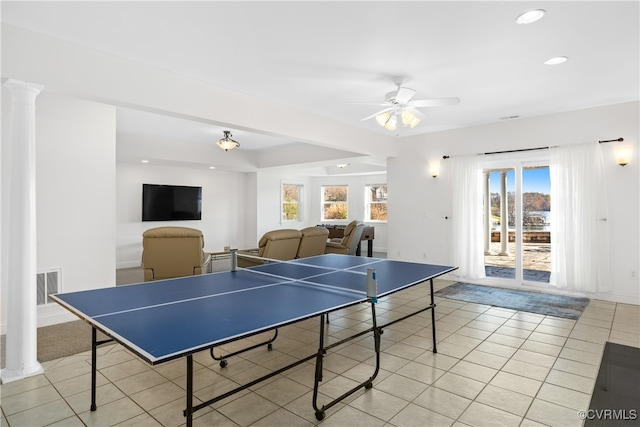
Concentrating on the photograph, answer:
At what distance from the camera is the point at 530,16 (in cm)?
259

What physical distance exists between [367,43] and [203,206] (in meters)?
7.06

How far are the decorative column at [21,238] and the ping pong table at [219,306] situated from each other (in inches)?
33.9

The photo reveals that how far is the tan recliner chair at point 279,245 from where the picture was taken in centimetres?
530

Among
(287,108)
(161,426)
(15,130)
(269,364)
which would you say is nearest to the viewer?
(161,426)

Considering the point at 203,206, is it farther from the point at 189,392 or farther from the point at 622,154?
the point at 622,154

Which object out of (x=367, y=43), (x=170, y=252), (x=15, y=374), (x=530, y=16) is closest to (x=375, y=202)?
(x=170, y=252)

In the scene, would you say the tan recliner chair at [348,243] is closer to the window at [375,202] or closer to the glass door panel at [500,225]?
the glass door panel at [500,225]

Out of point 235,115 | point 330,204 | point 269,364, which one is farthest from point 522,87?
point 330,204

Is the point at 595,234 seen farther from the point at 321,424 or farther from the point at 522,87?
the point at 321,424

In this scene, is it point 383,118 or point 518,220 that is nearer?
point 383,118

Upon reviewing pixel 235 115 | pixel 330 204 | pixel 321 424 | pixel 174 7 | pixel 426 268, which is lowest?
pixel 321 424

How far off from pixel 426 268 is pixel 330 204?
8.00 metres

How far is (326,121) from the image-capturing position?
5.54 meters

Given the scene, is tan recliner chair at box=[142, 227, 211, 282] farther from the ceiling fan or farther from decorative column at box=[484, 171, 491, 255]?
decorative column at box=[484, 171, 491, 255]
